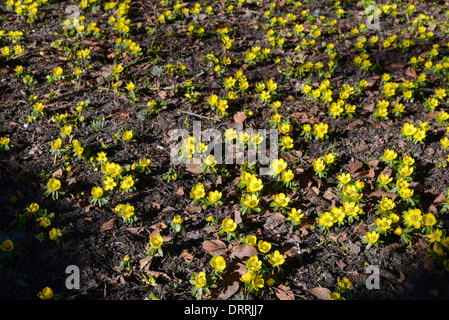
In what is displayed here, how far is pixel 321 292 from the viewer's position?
2.79 m

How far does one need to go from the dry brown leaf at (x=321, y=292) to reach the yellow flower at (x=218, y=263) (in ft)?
2.29

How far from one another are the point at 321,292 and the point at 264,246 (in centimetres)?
54

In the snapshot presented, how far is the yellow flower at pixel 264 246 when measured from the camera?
293 cm

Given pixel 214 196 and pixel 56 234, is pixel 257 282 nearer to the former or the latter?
pixel 214 196

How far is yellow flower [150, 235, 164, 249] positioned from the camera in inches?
117

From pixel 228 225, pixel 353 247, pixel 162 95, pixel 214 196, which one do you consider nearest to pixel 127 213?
pixel 214 196

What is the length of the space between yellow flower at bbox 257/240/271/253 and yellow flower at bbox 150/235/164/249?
2.61ft

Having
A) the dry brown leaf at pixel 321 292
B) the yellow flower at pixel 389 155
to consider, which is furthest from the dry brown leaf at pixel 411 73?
the dry brown leaf at pixel 321 292

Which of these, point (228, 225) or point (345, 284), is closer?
point (345, 284)

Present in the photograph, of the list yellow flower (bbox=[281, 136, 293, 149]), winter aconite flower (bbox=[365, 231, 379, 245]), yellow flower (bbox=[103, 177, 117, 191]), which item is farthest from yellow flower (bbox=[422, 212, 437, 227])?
yellow flower (bbox=[103, 177, 117, 191])

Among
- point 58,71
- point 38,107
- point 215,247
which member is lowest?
point 215,247


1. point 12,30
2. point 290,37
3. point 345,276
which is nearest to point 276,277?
point 345,276

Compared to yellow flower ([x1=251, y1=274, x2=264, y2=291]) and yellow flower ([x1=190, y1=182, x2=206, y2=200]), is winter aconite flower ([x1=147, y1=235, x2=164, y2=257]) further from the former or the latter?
yellow flower ([x1=251, y1=274, x2=264, y2=291])

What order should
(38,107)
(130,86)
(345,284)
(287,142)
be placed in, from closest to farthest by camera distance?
(345,284)
(287,142)
(38,107)
(130,86)
